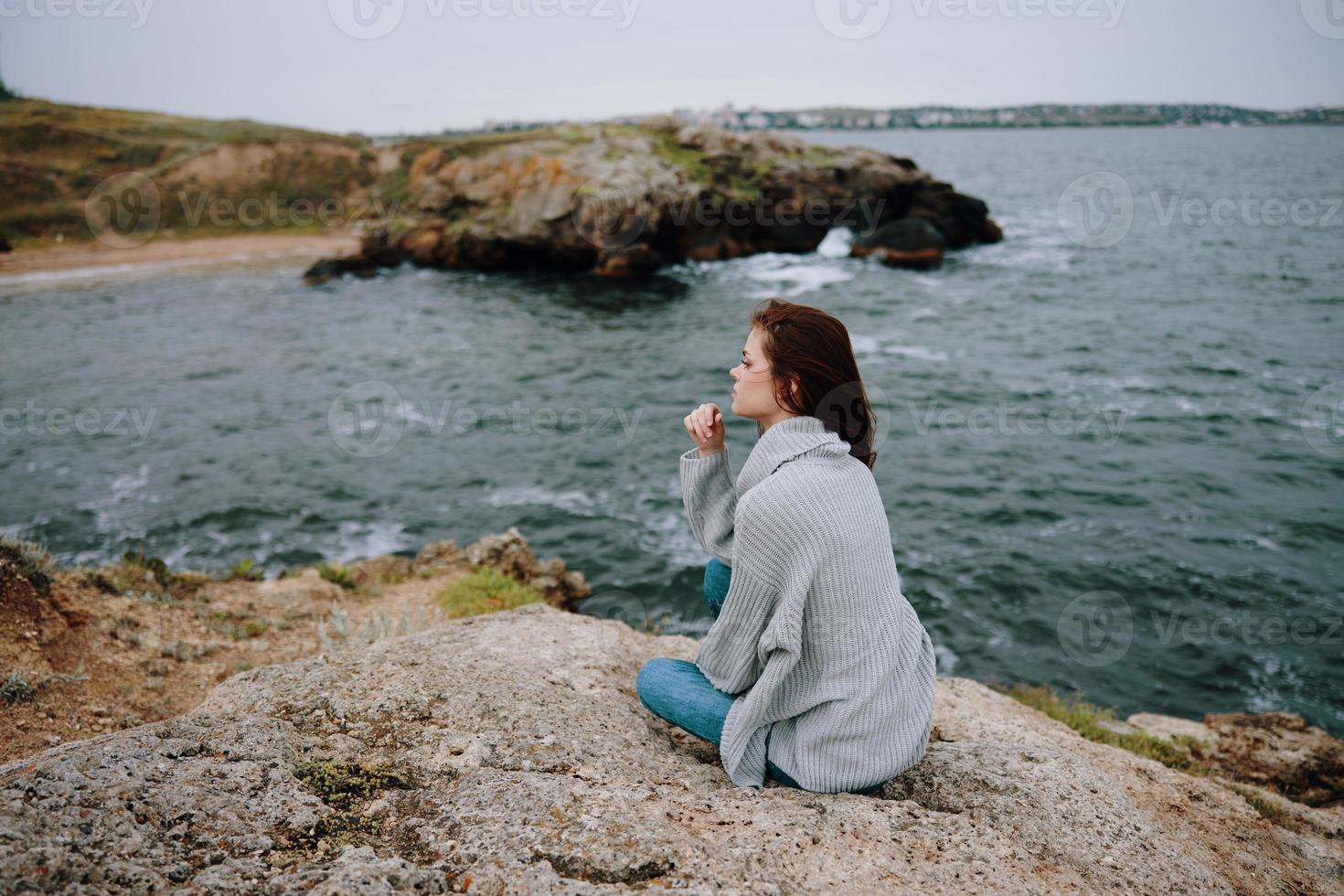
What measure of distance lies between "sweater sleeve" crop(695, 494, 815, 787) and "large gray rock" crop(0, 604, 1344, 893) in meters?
0.22

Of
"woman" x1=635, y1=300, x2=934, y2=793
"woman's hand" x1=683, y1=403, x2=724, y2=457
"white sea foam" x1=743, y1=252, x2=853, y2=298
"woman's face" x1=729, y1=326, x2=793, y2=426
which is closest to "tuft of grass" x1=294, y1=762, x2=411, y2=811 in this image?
"woman" x1=635, y1=300, x2=934, y2=793

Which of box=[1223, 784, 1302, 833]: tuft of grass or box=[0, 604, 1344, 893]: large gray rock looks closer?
box=[0, 604, 1344, 893]: large gray rock

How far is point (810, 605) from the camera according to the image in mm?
3408

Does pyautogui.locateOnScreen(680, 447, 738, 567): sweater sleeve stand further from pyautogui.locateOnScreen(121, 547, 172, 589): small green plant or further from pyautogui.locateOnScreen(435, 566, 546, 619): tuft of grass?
pyautogui.locateOnScreen(121, 547, 172, 589): small green plant

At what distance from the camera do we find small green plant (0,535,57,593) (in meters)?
6.09

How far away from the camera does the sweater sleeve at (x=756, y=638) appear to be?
335 centimetres

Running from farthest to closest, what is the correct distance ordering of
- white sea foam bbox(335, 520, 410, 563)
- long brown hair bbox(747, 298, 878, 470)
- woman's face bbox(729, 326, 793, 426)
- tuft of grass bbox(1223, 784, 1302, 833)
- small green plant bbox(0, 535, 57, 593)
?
white sea foam bbox(335, 520, 410, 563) → small green plant bbox(0, 535, 57, 593) → tuft of grass bbox(1223, 784, 1302, 833) → woman's face bbox(729, 326, 793, 426) → long brown hair bbox(747, 298, 878, 470)

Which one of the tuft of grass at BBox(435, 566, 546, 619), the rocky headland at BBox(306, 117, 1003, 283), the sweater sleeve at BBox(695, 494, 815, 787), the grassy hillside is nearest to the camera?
the sweater sleeve at BBox(695, 494, 815, 787)

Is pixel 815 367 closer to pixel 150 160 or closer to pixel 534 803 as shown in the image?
pixel 534 803

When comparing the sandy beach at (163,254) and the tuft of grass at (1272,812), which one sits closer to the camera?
the tuft of grass at (1272,812)

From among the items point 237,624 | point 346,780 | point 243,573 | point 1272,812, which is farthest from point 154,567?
point 1272,812

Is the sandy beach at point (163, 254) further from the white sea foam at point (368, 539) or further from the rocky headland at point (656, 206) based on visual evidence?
the white sea foam at point (368, 539)

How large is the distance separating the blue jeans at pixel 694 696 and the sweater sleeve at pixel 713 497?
142 millimetres

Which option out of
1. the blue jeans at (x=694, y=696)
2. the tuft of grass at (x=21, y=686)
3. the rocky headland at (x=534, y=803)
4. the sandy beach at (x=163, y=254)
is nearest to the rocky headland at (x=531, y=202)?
the sandy beach at (x=163, y=254)
